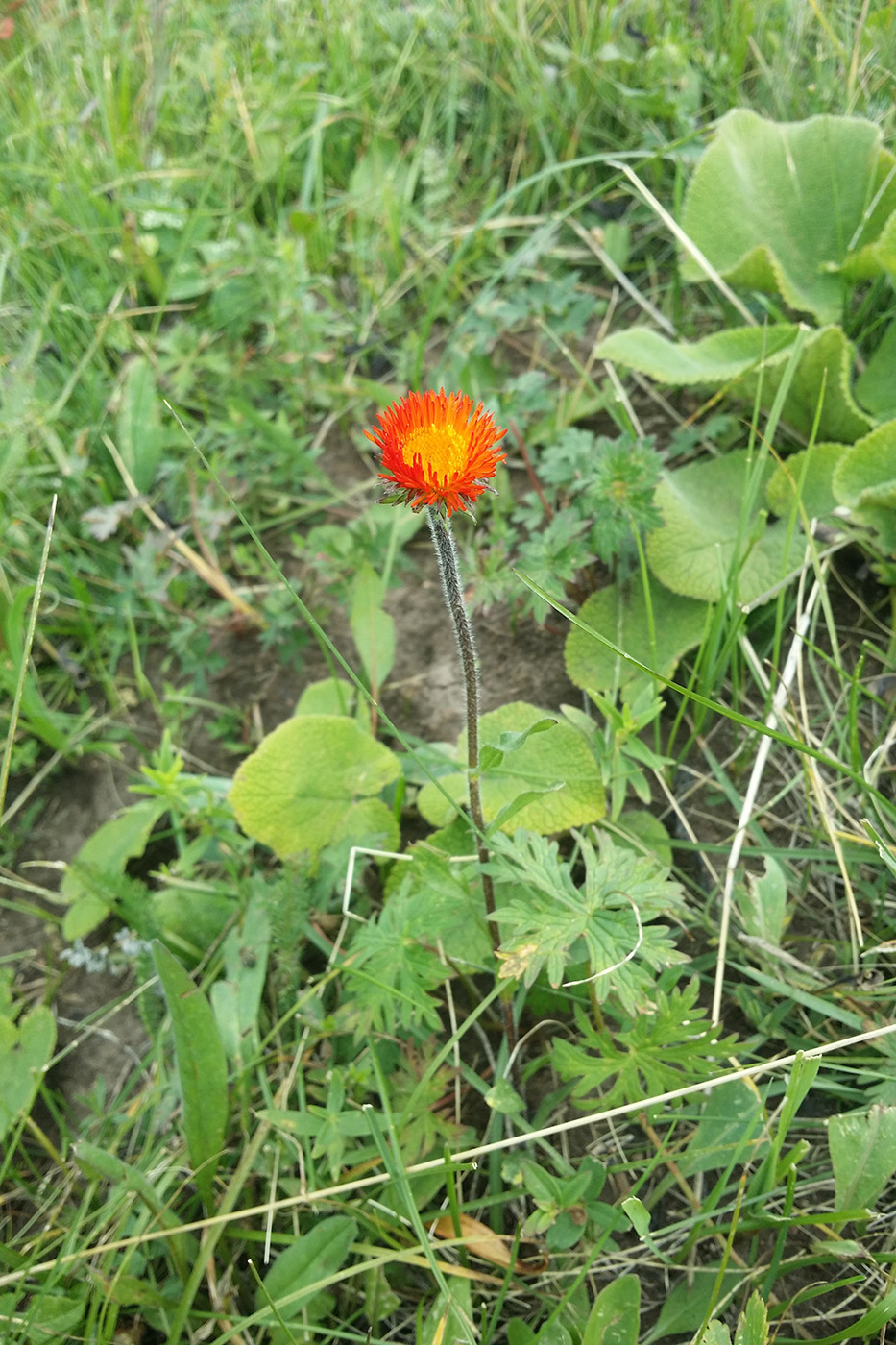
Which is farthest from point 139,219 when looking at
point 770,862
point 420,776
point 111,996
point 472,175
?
point 770,862

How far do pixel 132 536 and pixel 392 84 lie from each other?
1.66 metres

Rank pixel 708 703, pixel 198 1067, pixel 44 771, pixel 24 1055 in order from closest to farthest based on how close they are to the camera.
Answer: pixel 708 703 → pixel 198 1067 → pixel 24 1055 → pixel 44 771

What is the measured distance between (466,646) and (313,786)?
656 mm

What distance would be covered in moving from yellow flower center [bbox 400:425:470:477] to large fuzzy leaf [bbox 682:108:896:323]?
1207mm

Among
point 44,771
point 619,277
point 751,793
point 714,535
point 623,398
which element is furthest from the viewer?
point 619,277

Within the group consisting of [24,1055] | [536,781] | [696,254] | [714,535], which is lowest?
[24,1055]

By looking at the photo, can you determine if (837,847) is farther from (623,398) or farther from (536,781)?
(623,398)

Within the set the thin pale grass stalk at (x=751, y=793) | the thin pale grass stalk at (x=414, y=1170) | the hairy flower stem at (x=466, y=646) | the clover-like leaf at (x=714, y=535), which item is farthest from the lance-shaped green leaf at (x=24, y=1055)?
the clover-like leaf at (x=714, y=535)

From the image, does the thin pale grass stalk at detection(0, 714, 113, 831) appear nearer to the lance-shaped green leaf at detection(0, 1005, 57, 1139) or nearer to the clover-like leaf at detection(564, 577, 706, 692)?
the lance-shaped green leaf at detection(0, 1005, 57, 1139)

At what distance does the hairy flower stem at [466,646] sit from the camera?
3.33ft

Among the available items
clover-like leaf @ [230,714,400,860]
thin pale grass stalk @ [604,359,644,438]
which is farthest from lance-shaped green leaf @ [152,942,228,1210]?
thin pale grass stalk @ [604,359,644,438]

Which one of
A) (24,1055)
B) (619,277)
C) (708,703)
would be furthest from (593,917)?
(619,277)

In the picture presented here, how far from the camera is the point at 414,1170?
1202mm

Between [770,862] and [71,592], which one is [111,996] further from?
[770,862]
